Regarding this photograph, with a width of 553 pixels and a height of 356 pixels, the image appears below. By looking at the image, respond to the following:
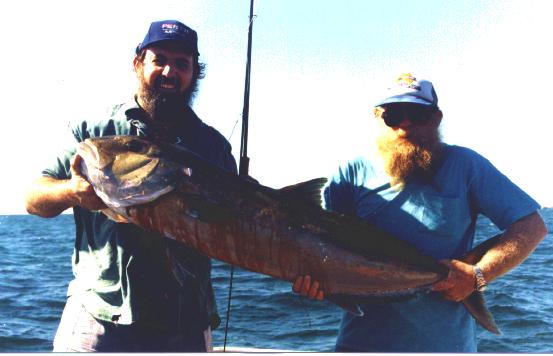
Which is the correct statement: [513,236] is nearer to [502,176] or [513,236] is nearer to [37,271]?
[502,176]

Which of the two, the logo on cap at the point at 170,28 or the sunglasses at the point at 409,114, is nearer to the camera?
the logo on cap at the point at 170,28

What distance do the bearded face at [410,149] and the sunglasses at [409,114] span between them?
14mm

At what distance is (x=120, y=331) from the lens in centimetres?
291

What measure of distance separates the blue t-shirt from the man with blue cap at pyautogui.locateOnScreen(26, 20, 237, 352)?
3.15 feet

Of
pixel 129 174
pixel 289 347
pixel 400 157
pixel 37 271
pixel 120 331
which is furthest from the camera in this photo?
pixel 37 271

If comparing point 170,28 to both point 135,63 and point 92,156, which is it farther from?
point 92,156

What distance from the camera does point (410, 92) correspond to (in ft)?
10.6

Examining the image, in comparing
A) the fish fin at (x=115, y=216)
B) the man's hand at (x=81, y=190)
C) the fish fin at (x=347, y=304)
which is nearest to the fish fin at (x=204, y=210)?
the fish fin at (x=115, y=216)

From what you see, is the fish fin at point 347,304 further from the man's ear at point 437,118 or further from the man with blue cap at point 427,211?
the man's ear at point 437,118

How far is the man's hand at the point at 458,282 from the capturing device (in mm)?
2893

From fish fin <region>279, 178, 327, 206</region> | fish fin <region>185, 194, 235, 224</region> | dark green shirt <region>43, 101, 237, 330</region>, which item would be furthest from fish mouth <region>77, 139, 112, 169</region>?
fish fin <region>279, 178, 327, 206</region>

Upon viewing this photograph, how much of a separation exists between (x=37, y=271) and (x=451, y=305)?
18.3 m

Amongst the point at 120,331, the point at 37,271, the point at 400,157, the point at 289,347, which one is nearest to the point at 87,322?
the point at 120,331

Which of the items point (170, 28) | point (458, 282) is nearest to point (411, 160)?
point (458, 282)
